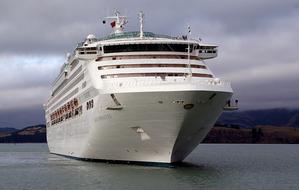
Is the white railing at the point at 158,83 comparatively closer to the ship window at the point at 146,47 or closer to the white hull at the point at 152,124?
the white hull at the point at 152,124

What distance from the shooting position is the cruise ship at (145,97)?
40312 mm

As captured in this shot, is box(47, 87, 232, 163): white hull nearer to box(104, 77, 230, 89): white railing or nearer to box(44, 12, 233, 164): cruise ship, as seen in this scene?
box(44, 12, 233, 164): cruise ship

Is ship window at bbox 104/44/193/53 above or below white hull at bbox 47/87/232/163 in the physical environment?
above

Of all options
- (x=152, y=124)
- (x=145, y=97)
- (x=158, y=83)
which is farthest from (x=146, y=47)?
(x=152, y=124)

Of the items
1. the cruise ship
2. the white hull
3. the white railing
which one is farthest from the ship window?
the white hull

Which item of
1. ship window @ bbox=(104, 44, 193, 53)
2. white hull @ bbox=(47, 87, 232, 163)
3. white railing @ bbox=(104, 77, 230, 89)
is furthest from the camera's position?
ship window @ bbox=(104, 44, 193, 53)

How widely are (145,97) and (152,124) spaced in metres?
2.34

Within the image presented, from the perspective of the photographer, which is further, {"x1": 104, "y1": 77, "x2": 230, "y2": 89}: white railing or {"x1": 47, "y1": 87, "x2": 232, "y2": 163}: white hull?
{"x1": 104, "y1": 77, "x2": 230, "y2": 89}: white railing

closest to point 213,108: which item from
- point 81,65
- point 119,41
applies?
point 119,41

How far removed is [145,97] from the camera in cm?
4012

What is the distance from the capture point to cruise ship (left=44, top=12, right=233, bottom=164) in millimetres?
40312

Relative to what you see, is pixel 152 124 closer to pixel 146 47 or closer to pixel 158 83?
pixel 158 83

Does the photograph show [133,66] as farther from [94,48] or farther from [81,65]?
[81,65]

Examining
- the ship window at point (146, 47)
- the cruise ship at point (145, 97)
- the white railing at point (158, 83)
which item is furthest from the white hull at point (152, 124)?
the ship window at point (146, 47)
